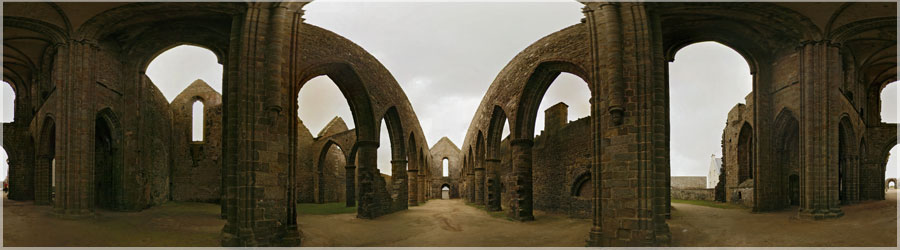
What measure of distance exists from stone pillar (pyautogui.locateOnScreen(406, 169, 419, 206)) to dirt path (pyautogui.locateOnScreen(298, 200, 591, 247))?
6.54m

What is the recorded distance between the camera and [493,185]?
1888cm

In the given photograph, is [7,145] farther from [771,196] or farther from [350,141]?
[771,196]

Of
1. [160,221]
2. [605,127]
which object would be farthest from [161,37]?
[605,127]

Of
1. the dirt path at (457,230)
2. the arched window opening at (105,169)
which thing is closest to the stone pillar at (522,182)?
the dirt path at (457,230)

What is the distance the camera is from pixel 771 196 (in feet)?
44.7

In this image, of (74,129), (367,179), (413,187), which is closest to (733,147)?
(413,187)

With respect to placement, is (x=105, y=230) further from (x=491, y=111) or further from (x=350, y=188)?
(x=491, y=111)

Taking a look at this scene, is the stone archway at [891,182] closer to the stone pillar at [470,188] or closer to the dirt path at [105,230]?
the stone pillar at [470,188]

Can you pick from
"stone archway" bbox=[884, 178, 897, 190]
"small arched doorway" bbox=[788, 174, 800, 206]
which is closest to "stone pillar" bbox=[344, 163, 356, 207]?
"small arched doorway" bbox=[788, 174, 800, 206]

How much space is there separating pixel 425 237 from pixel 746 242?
660 cm

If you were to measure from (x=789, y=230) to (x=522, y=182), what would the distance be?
6.87 metres

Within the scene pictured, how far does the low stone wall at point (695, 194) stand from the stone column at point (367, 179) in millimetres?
14067

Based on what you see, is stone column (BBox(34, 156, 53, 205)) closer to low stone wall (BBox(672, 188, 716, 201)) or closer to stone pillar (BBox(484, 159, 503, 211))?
stone pillar (BBox(484, 159, 503, 211))

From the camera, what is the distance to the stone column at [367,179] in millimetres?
15523
